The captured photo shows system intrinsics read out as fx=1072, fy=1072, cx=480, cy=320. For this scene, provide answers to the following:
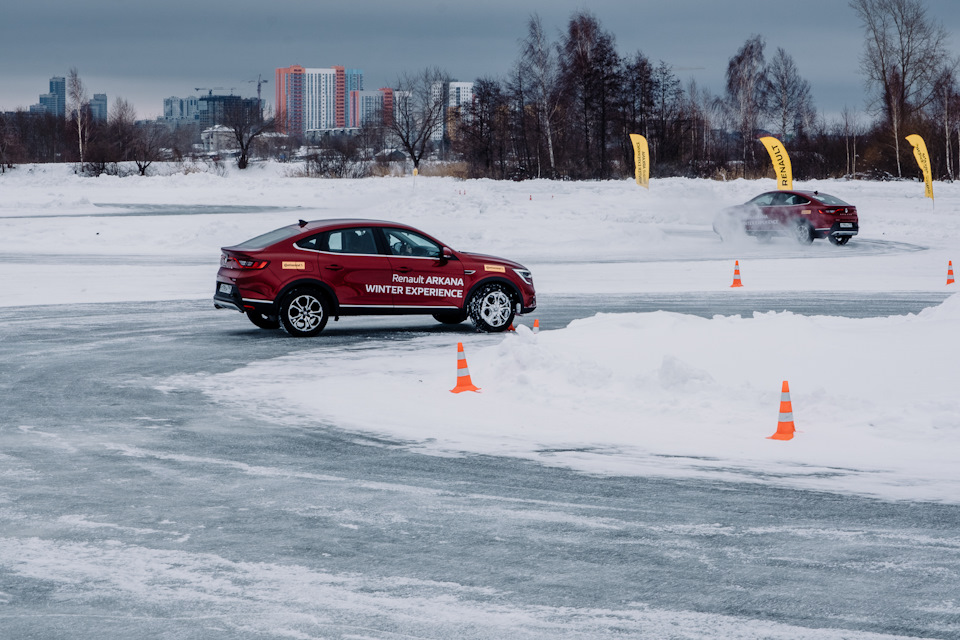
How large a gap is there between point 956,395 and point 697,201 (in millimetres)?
34915

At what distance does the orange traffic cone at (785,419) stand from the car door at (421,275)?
23.7 ft

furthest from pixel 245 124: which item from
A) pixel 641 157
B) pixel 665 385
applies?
pixel 665 385

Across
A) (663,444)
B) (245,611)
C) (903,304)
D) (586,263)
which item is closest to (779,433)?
(663,444)

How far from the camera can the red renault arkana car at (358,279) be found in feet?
47.2

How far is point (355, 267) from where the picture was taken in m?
14.8

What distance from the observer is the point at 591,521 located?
6.22 m

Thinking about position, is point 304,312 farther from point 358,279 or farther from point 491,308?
point 491,308

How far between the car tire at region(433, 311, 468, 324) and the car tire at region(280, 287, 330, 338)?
168cm

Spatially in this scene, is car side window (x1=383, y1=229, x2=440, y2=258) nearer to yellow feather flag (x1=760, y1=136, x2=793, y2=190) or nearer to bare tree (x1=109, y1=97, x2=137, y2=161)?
yellow feather flag (x1=760, y1=136, x2=793, y2=190)

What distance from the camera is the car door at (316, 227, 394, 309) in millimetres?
14664

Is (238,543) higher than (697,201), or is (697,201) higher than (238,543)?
(697,201)

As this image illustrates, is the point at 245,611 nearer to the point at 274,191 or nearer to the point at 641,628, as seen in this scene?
the point at 641,628

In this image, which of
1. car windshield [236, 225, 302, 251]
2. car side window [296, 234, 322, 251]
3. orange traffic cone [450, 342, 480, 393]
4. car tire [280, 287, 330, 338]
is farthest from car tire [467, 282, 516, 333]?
orange traffic cone [450, 342, 480, 393]

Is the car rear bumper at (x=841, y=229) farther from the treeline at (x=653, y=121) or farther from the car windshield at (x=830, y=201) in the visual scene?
the treeline at (x=653, y=121)
